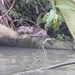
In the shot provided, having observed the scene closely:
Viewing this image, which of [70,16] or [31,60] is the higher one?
[70,16]

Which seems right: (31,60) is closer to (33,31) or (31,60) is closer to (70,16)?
(33,31)

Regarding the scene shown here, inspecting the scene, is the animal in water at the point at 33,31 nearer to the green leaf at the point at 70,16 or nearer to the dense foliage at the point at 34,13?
the dense foliage at the point at 34,13

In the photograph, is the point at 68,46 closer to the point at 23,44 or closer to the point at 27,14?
the point at 23,44

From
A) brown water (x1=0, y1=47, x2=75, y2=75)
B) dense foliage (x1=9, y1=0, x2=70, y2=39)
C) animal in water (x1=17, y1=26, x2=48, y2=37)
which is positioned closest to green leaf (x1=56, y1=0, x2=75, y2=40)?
brown water (x1=0, y1=47, x2=75, y2=75)

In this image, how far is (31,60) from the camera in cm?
313

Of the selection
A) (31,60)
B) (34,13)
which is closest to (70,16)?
(31,60)

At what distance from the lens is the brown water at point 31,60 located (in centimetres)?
261

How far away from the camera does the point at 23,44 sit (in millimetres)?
3955

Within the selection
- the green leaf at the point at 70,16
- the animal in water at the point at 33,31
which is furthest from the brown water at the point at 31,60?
the green leaf at the point at 70,16

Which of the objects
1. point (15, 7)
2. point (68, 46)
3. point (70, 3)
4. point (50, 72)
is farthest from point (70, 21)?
point (15, 7)

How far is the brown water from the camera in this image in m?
2.61

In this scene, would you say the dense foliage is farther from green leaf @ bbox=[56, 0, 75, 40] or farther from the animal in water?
green leaf @ bbox=[56, 0, 75, 40]

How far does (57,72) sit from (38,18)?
7.37ft

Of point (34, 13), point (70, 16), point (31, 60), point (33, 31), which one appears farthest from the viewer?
point (34, 13)
